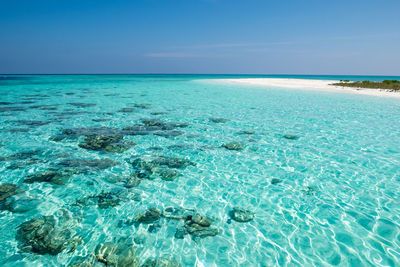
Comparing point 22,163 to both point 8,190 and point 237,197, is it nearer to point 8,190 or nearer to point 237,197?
point 8,190

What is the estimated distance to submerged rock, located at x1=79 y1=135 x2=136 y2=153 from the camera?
937cm

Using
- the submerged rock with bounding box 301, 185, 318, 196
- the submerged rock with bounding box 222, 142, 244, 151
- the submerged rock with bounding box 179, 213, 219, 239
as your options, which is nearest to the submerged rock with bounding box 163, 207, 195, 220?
the submerged rock with bounding box 179, 213, 219, 239

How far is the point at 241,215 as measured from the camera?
5273mm

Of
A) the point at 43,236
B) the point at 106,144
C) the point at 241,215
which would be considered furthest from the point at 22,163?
A: the point at 241,215

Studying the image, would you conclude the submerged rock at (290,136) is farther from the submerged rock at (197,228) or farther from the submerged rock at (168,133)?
the submerged rock at (197,228)

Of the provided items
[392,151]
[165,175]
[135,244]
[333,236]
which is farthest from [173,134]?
[392,151]

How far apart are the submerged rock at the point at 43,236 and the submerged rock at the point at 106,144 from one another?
14.8 ft

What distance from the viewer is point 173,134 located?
11.5 meters

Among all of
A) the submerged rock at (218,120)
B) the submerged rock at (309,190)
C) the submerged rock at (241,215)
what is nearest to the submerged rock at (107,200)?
the submerged rock at (241,215)

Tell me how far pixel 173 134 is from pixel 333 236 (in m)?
8.23

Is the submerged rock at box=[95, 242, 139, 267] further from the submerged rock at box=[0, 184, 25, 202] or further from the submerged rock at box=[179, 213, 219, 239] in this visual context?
the submerged rock at box=[0, 184, 25, 202]

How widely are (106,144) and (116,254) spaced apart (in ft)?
21.0

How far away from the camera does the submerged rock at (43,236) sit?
4.17m

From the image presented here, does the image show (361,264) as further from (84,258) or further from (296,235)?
(84,258)
